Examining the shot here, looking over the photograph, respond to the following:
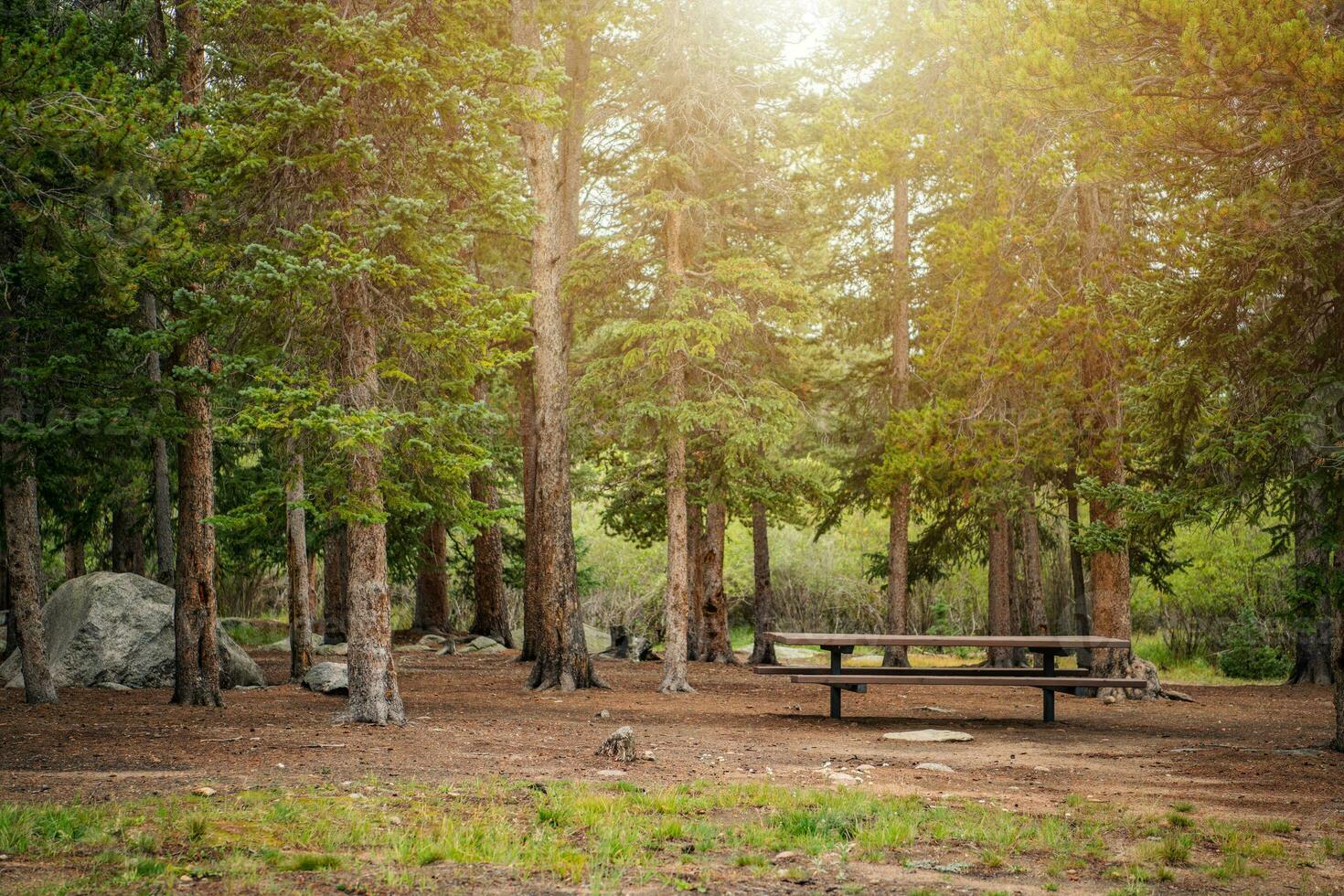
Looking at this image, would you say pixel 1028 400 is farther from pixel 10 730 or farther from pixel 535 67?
pixel 10 730

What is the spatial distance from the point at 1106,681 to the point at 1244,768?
265 cm

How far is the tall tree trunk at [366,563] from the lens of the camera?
10461mm

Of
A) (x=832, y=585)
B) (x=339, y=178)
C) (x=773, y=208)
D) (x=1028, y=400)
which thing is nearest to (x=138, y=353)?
(x=339, y=178)

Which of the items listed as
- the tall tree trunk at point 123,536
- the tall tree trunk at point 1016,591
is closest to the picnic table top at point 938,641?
the tall tree trunk at point 1016,591

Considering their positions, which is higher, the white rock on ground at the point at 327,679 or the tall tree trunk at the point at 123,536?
the tall tree trunk at the point at 123,536

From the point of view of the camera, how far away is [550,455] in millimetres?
15117

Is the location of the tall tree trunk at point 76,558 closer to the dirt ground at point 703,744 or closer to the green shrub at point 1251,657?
the dirt ground at point 703,744

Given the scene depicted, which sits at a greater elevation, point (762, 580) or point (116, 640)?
point (762, 580)

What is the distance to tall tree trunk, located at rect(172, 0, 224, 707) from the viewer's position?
11.8 meters

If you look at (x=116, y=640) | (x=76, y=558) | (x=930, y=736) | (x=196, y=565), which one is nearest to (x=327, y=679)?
(x=196, y=565)

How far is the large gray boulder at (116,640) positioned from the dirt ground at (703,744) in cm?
76

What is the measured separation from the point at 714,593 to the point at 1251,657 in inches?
487

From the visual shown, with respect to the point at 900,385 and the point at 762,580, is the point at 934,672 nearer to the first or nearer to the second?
the point at 900,385

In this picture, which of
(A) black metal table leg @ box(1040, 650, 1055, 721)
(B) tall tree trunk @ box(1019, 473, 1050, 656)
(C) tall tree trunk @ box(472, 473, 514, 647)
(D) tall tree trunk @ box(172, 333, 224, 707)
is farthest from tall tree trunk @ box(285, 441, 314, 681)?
(B) tall tree trunk @ box(1019, 473, 1050, 656)
